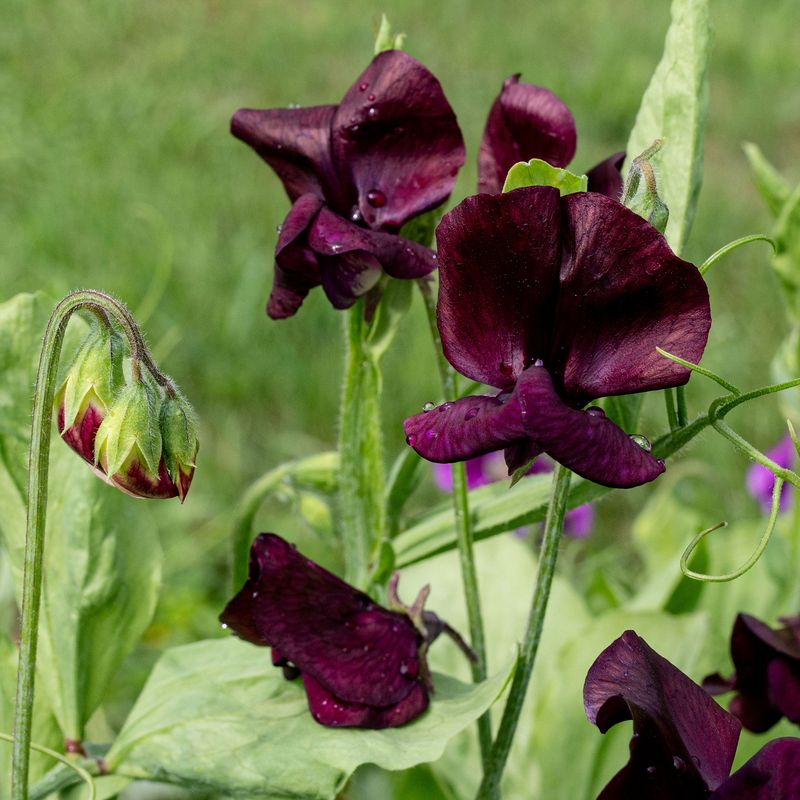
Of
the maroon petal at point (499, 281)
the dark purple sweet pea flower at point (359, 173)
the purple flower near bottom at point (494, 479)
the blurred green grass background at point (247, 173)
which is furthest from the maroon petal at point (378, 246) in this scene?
the purple flower near bottom at point (494, 479)

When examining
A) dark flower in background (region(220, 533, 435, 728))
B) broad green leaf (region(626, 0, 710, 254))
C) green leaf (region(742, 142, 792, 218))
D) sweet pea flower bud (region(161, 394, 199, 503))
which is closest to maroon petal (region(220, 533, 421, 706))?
dark flower in background (region(220, 533, 435, 728))

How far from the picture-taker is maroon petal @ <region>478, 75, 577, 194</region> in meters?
0.79

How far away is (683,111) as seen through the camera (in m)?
0.81

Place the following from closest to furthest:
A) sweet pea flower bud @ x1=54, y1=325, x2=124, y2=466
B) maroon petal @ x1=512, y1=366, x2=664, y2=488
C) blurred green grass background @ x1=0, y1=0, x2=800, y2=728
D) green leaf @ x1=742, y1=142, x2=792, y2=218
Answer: maroon petal @ x1=512, y1=366, x2=664, y2=488 → sweet pea flower bud @ x1=54, y1=325, x2=124, y2=466 → green leaf @ x1=742, y1=142, x2=792, y2=218 → blurred green grass background @ x1=0, y1=0, x2=800, y2=728

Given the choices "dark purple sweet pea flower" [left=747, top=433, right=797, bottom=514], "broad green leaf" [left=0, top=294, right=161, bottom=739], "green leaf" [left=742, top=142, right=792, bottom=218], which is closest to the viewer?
"broad green leaf" [left=0, top=294, right=161, bottom=739]

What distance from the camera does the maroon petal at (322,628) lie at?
78 cm

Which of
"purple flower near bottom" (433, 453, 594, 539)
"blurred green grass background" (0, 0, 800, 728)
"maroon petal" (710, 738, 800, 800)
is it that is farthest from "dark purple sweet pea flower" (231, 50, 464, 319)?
"purple flower near bottom" (433, 453, 594, 539)

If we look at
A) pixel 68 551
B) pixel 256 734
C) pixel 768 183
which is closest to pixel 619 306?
pixel 256 734

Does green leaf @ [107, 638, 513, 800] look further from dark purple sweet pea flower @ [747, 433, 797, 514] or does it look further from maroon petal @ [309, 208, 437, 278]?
dark purple sweet pea flower @ [747, 433, 797, 514]

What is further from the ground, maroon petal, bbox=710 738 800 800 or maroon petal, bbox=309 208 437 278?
maroon petal, bbox=309 208 437 278

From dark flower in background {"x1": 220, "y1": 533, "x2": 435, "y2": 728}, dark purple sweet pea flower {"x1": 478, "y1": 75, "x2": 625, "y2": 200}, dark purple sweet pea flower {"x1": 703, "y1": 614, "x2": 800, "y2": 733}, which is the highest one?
dark purple sweet pea flower {"x1": 478, "y1": 75, "x2": 625, "y2": 200}

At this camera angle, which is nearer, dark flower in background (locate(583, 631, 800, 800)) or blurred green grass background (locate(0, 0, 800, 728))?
dark flower in background (locate(583, 631, 800, 800))

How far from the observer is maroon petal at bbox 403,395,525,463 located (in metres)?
0.58

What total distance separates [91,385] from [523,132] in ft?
1.13
